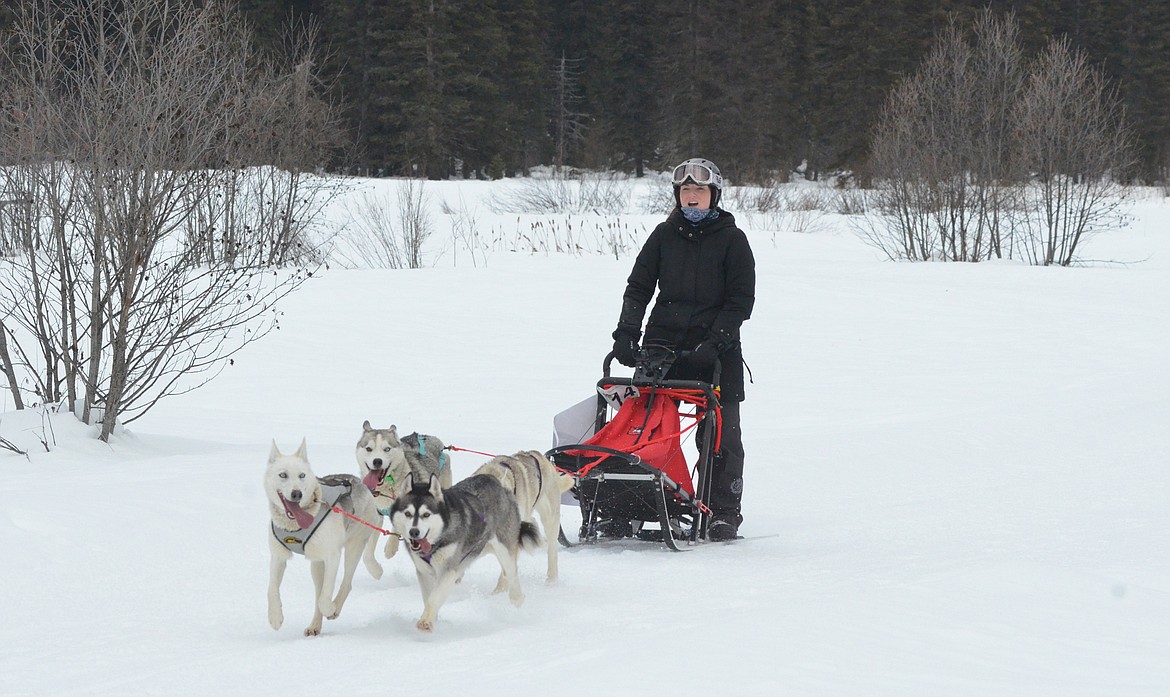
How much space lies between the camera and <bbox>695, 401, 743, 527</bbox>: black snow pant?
5816mm

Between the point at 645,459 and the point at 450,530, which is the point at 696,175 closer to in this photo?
the point at 645,459

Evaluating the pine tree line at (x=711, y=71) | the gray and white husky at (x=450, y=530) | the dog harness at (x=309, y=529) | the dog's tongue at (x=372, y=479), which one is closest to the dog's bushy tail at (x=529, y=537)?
the gray and white husky at (x=450, y=530)

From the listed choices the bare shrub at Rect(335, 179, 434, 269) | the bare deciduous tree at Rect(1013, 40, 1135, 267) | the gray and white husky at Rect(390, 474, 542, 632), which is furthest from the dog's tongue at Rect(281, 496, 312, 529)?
the bare deciduous tree at Rect(1013, 40, 1135, 267)

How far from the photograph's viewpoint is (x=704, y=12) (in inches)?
1800

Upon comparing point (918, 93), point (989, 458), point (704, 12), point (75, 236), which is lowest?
point (989, 458)

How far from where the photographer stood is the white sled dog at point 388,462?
186 inches

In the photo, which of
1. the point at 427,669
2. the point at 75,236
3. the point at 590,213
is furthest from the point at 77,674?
the point at 590,213

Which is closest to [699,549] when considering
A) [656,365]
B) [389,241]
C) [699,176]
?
[656,365]

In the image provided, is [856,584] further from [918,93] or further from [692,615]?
[918,93]

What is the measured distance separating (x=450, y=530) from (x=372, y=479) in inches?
34.3

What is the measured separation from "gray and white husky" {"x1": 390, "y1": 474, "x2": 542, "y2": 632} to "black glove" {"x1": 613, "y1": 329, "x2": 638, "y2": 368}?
134cm

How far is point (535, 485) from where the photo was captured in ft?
16.2

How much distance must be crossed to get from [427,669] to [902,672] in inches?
55.9

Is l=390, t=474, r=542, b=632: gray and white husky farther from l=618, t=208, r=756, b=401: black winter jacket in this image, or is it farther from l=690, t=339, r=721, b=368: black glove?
l=618, t=208, r=756, b=401: black winter jacket
